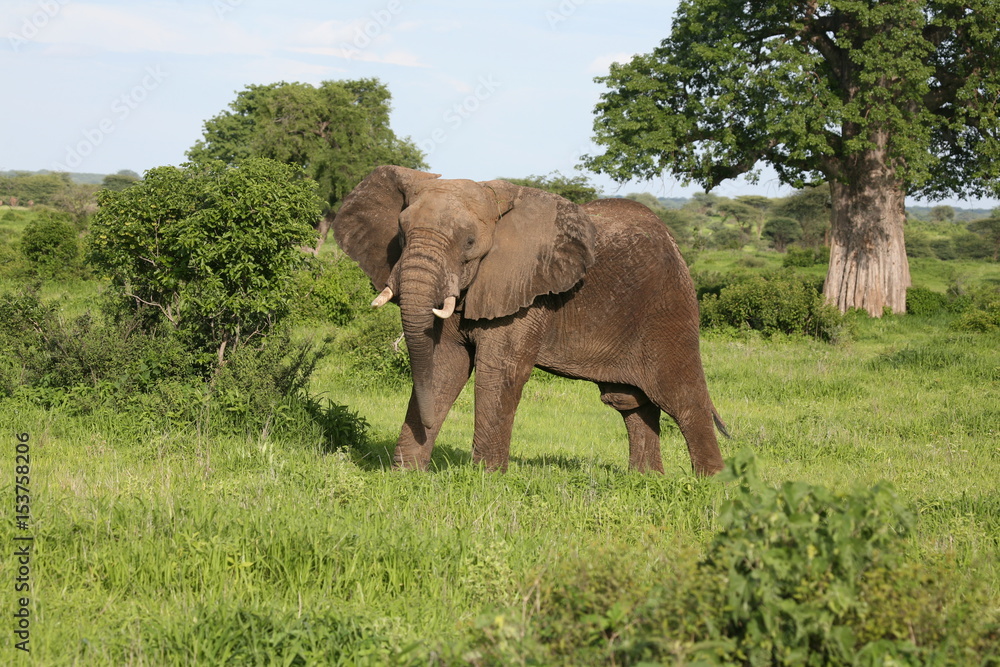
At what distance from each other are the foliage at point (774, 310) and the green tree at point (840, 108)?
343 cm

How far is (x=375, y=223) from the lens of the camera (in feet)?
26.1

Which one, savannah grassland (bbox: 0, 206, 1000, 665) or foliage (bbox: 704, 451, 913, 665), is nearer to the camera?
foliage (bbox: 704, 451, 913, 665)

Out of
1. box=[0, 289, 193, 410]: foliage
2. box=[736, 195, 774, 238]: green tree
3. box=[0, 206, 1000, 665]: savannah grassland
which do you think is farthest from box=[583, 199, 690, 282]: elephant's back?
box=[736, 195, 774, 238]: green tree

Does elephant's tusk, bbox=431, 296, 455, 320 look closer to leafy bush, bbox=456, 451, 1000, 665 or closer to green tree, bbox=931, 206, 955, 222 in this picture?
leafy bush, bbox=456, 451, 1000, 665

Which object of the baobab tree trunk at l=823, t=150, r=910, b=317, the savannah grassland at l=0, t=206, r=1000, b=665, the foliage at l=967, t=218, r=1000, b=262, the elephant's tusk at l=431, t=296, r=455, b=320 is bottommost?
the savannah grassland at l=0, t=206, r=1000, b=665

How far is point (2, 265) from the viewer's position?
2616cm

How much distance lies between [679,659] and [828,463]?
23.2ft

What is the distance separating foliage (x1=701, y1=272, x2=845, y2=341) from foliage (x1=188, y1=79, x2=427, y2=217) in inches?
1003

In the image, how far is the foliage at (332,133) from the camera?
4538 centimetres

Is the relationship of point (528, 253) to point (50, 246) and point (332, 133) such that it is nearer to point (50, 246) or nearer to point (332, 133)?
point (50, 246)

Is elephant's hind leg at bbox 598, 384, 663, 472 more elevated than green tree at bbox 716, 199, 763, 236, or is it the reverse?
green tree at bbox 716, 199, 763, 236

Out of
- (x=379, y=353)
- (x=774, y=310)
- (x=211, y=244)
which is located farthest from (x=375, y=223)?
(x=774, y=310)

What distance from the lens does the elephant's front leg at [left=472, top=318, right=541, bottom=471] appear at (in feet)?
24.4

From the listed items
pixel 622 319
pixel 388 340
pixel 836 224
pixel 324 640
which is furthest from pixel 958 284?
pixel 324 640
